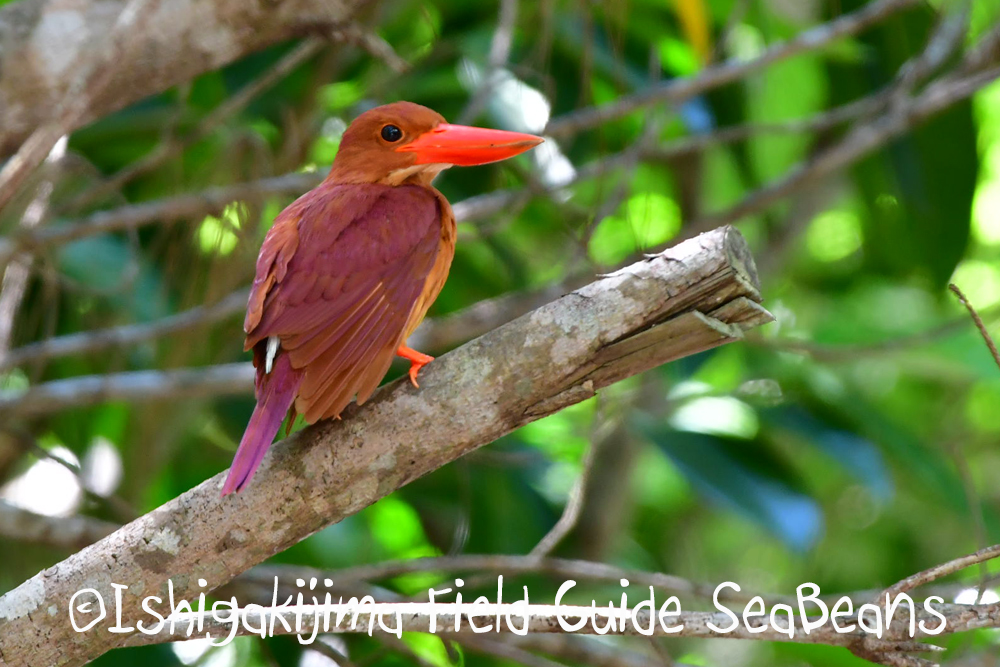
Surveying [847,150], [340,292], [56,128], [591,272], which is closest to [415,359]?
[340,292]

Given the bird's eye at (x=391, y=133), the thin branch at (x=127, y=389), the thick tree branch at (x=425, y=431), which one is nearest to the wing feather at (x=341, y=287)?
the thick tree branch at (x=425, y=431)

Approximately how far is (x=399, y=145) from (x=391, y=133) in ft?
0.11

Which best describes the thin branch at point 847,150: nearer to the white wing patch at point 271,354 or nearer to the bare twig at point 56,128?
the white wing patch at point 271,354

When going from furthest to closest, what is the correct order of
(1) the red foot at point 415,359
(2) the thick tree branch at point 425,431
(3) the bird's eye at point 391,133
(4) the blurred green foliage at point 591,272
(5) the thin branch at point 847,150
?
(4) the blurred green foliage at point 591,272
(5) the thin branch at point 847,150
(3) the bird's eye at point 391,133
(1) the red foot at point 415,359
(2) the thick tree branch at point 425,431

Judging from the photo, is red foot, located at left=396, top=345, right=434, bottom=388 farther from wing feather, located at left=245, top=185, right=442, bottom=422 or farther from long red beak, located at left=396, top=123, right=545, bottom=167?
long red beak, located at left=396, top=123, right=545, bottom=167

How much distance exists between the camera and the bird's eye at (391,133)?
2.40m

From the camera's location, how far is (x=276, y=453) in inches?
71.1

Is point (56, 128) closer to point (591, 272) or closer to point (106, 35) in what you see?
point (106, 35)

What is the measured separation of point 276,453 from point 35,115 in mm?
1048

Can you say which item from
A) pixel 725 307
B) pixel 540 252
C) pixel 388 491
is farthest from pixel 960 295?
pixel 540 252

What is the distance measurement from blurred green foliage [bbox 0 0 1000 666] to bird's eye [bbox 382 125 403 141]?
0.81 metres

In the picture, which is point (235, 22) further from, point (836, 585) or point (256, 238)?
point (836, 585)

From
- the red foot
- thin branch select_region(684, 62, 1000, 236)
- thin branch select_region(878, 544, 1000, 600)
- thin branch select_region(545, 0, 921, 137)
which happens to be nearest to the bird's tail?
the red foot

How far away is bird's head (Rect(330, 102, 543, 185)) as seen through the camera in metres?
2.36
